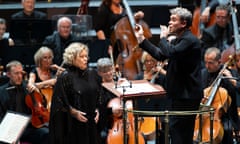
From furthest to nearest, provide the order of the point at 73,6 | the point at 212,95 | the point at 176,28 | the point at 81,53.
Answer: the point at 73,6 < the point at 212,95 < the point at 81,53 < the point at 176,28

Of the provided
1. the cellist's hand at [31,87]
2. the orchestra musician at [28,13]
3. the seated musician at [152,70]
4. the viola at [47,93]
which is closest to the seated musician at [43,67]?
the viola at [47,93]

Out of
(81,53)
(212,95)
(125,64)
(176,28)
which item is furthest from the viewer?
(125,64)

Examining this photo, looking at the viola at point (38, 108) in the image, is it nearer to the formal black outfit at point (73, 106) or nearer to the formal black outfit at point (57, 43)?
the formal black outfit at point (73, 106)

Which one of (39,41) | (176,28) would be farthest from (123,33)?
(176,28)

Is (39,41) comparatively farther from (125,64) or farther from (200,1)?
(200,1)

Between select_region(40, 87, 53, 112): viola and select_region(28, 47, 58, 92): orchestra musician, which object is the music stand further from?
select_region(28, 47, 58, 92): orchestra musician

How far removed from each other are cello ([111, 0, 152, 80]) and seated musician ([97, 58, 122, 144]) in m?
1.08

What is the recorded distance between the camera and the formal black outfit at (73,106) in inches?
213

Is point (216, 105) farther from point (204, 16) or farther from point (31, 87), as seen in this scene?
point (204, 16)

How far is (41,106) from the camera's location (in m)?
6.19

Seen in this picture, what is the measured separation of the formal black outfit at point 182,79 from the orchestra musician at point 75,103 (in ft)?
2.96

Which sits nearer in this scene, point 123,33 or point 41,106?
point 41,106

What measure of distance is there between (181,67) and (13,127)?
1415 millimetres

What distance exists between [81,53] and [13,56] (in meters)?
1.70
